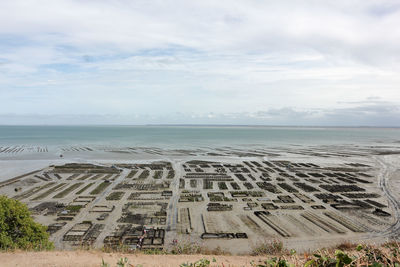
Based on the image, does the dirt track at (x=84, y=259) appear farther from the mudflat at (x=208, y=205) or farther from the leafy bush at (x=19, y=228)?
the mudflat at (x=208, y=205)

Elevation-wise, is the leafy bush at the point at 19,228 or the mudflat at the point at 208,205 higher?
the leafy bush at the point at 19,228

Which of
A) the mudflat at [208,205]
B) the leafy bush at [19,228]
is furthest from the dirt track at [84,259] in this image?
the mudflat at [208,205]

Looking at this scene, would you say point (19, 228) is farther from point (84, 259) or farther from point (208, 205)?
point (208, 205)

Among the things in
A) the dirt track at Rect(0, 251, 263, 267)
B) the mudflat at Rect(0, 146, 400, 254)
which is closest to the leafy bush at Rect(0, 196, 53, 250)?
the dirt track at Rect(0, 251, 263, 267)

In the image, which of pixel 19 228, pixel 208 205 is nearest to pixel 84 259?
pixel 19 228

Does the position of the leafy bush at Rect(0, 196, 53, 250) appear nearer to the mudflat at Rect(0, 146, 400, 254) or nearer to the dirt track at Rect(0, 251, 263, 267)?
the dirt track at Rect(0, 251, 263, 267)

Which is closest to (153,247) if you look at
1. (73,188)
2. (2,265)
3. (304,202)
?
(2,265)
